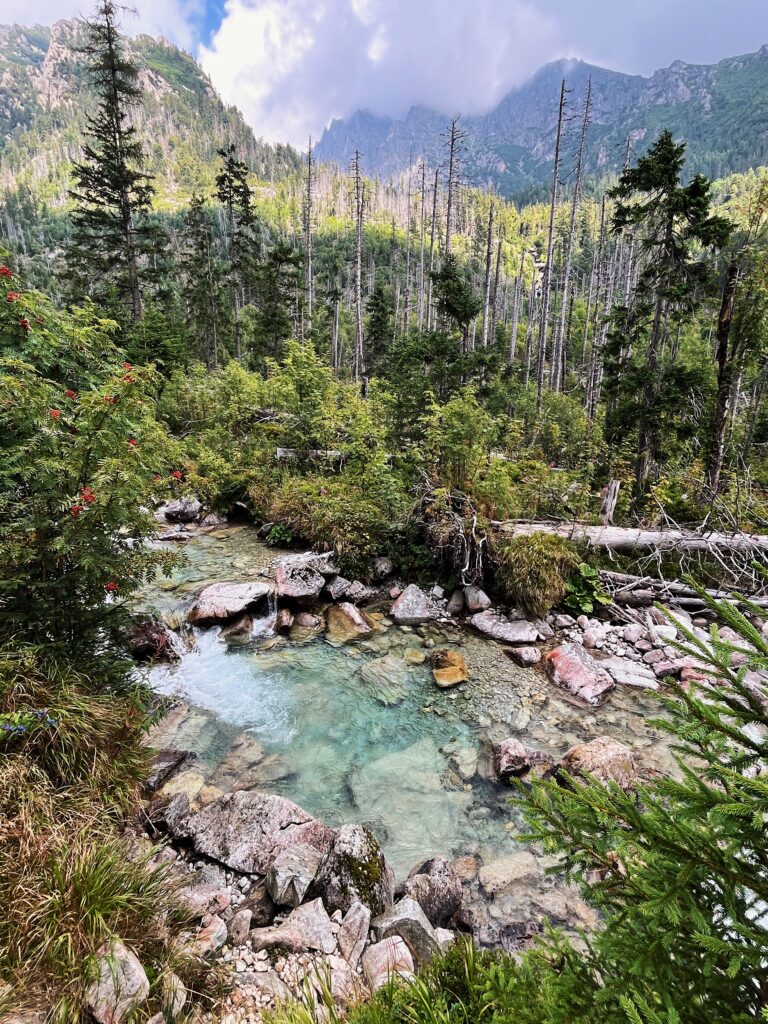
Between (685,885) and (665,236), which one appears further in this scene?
(665,236)

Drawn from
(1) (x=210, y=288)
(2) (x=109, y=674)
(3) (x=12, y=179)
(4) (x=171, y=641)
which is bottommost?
(4) (x=171, y=641)

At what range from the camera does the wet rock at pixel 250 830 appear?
162 inches

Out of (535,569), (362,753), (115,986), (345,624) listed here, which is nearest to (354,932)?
(115,986)

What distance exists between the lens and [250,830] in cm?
430

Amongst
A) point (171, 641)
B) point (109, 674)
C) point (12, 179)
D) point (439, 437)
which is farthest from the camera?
point (12, 179)

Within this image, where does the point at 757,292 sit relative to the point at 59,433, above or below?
above

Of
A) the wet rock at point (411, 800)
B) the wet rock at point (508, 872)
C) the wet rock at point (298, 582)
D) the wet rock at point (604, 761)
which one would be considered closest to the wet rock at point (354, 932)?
the wet rock at point (411, 800)

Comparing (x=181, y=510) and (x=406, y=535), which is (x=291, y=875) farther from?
(x=181, y=510)

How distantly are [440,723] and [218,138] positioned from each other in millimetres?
196409

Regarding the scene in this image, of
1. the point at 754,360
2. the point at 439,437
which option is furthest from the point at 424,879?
the point at 754,360

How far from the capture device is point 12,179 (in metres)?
128

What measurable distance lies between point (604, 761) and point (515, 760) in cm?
97

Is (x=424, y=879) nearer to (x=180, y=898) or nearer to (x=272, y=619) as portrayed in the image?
(x=180, y=898)

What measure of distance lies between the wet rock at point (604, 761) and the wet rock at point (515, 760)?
0.90 ft
